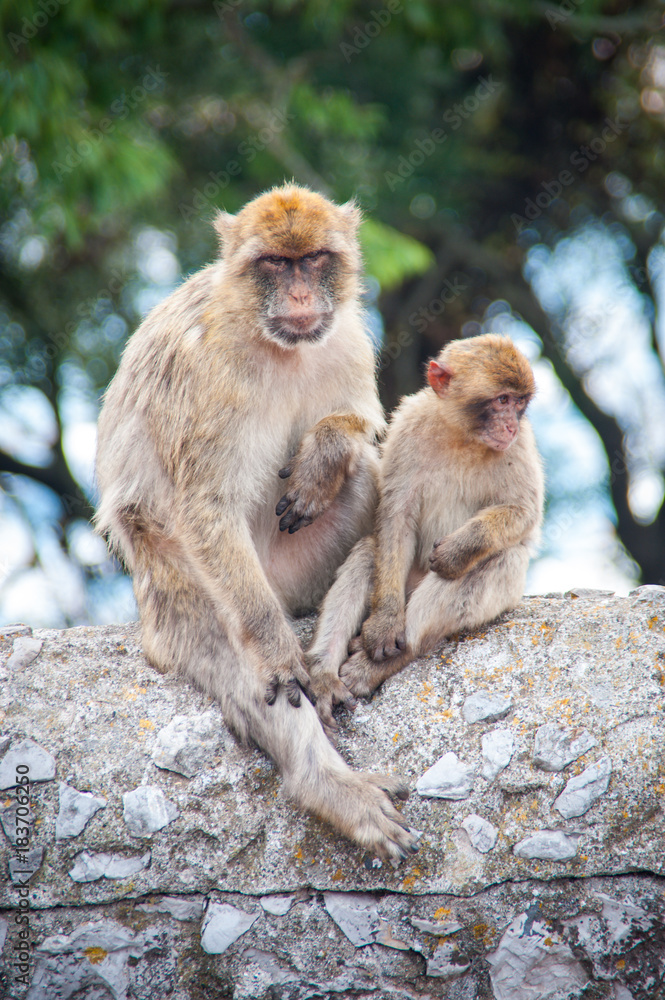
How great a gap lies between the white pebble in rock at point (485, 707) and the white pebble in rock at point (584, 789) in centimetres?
32

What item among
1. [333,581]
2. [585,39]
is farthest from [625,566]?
[333,581]

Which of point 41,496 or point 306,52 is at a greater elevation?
point 306,52

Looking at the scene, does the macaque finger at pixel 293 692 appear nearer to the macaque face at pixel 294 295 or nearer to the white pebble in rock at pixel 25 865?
the white pebble in rock at pixel 25 865

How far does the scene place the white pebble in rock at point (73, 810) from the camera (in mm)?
2955

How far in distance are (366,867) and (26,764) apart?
1196 mm

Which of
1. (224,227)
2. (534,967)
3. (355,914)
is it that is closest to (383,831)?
(355,914)

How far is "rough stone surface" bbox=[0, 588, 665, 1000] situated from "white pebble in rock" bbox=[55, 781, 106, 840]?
0.07 feet

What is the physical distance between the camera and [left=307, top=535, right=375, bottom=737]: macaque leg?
3246 millimetres

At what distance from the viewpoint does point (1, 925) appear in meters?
2.85

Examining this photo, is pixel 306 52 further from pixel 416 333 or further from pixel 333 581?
pixel 333 581

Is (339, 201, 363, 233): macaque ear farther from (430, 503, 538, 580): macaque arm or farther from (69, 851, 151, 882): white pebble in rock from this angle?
(69, 851, 151, 882): white pebble in rock

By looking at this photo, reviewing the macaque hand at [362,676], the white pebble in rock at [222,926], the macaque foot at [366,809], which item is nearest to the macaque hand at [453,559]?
the macaque hand at [362,676]

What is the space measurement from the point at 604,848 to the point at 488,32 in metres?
6.96

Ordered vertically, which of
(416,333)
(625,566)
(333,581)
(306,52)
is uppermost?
(306,52)
